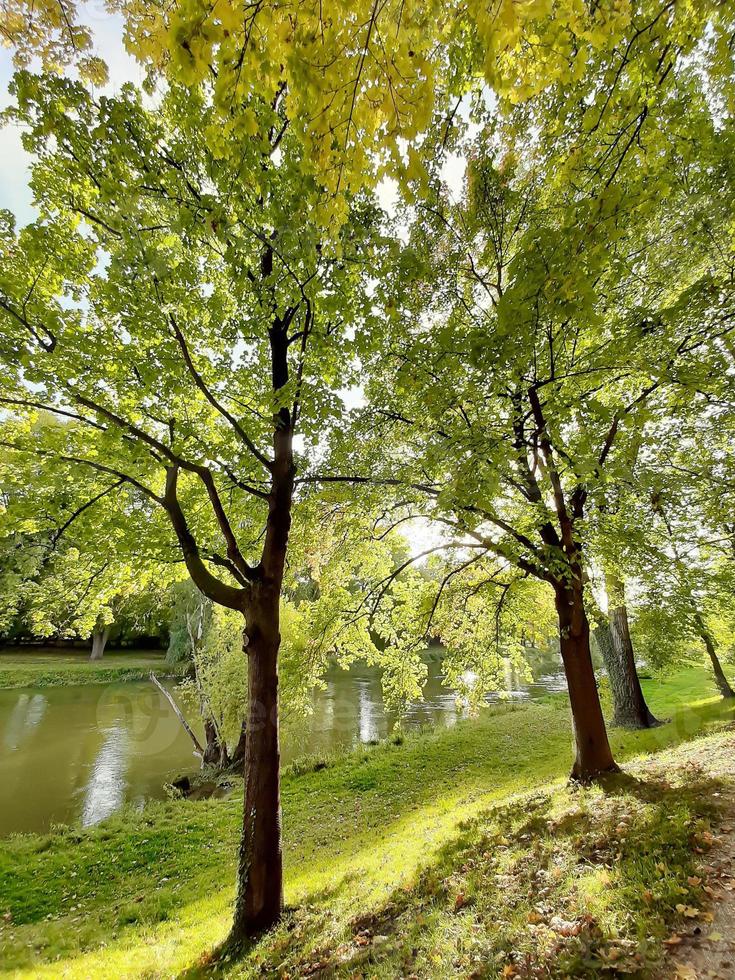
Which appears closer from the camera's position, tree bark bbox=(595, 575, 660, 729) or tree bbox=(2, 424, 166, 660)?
tree bbox=(2, 424, 166, 660)

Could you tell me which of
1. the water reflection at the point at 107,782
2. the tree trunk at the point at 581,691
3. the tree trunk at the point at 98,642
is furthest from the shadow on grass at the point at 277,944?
the tree trunk at the point at 98,642

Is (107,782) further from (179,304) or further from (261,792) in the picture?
(179,304)

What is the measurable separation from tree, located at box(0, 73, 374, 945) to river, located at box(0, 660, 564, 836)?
5.37 meters

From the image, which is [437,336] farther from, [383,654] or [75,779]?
[75,779]

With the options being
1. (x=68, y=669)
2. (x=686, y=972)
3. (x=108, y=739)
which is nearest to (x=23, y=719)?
(x=108, y=739)

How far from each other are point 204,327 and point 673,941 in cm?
751

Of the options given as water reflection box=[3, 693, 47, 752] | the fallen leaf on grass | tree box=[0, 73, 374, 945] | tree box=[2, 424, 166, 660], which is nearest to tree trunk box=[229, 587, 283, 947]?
tree box=[0, 73, 374, 945]

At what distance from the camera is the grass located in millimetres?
26223

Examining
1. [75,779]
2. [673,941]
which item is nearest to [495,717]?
[75,779]

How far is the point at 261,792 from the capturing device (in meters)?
4.88

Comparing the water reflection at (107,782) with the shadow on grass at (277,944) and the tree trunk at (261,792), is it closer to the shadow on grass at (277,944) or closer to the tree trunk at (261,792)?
the shadow on grass at (277,944)

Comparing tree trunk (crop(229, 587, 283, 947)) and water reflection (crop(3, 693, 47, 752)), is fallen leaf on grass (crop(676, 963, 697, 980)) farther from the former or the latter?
water reflection (crop(3, 693, 47, 752))

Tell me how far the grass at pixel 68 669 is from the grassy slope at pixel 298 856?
22.0 meters

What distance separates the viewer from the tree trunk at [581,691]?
6.52m
